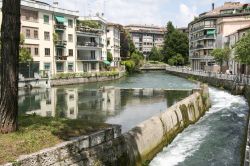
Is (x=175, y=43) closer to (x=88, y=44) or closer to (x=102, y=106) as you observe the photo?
(x=88, y=44)

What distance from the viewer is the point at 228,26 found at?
308 ft

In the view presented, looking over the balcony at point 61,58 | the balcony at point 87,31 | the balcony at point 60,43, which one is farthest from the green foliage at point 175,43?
the balcony at point 61,58

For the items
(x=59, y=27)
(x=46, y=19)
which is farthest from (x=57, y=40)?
(x=46, y=19)

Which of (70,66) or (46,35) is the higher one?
(46,35)

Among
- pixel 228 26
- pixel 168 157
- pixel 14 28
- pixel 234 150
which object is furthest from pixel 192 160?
pixel 228 26

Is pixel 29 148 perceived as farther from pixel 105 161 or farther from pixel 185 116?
pixel 185 116

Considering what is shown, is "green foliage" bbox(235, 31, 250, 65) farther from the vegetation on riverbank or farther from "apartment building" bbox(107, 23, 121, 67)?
"apartment building" bbox(107, 23, 121, 67)

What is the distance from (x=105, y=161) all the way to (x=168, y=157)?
269 inches

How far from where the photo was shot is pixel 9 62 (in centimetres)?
1270

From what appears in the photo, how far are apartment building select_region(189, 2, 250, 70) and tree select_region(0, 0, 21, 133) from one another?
84.2 metres

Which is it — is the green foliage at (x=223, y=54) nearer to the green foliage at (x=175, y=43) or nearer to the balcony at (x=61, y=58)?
the balcony at (x=61, y=58)

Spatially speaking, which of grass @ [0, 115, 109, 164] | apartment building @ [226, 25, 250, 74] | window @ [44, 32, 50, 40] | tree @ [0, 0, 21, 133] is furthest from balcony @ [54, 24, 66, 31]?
tree @ [0, 0, 21, 133]

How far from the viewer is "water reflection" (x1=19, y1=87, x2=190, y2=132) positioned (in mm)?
31062

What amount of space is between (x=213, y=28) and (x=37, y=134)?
102583 millimetres
